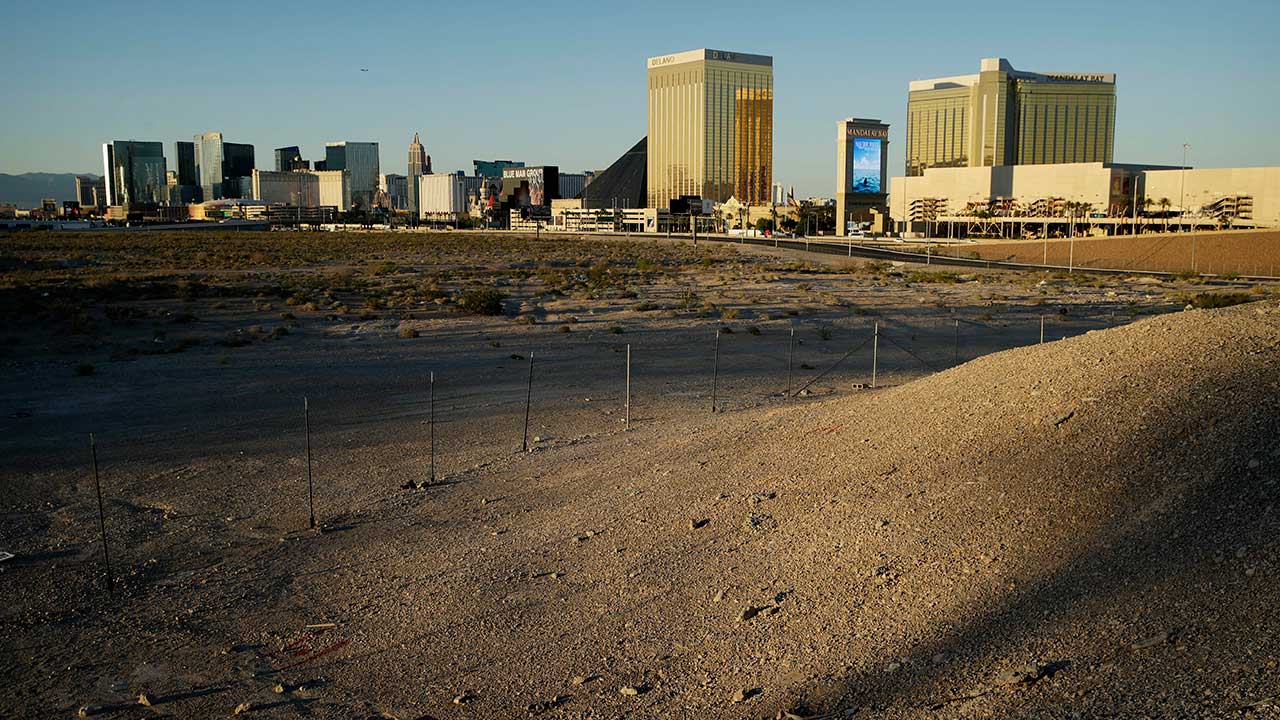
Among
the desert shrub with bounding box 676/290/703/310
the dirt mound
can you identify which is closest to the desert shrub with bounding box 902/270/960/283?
the desert shrub with bounding box 676/290/703/310

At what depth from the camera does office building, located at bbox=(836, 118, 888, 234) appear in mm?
195250

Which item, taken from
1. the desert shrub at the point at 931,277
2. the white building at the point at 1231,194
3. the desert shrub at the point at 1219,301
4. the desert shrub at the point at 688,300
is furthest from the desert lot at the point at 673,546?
the white building at the point at 1231,194

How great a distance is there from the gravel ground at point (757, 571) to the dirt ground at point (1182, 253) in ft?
223

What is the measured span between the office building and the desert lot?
176523 mm

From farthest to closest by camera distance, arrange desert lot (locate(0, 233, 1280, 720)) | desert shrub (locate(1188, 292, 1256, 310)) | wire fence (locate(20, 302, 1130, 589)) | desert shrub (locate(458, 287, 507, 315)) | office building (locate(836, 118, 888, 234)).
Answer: office building (locate(836, 118, 888, 234)), desert shrub (locate(1188, 292, 1256, 310)), desert shrub (locate(458, 287, 507, 315)), wire fence (locate(20, 302, 1130, 589)), desert lot (locate(0, 233, 1280, 720))

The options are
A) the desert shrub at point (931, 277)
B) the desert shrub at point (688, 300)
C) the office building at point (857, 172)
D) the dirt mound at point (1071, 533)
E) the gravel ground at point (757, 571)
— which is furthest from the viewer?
the office building at point (857, 172)

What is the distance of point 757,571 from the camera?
12391mm

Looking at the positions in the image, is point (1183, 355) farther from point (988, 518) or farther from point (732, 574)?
point (732, 574)

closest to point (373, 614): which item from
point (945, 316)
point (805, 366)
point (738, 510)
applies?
point (738, 510)

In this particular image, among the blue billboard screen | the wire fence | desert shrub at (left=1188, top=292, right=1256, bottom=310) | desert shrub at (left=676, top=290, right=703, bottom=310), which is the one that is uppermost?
the blue billboard screen

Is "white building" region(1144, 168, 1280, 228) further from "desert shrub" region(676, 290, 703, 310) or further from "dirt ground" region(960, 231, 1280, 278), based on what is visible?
"desert shrub" region(676, 290, 703, 310)

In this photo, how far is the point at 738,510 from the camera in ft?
47.0

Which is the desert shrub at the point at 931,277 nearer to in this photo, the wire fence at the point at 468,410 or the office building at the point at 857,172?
the wire fence at the point at 468,410

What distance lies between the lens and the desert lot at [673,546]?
9852mm
